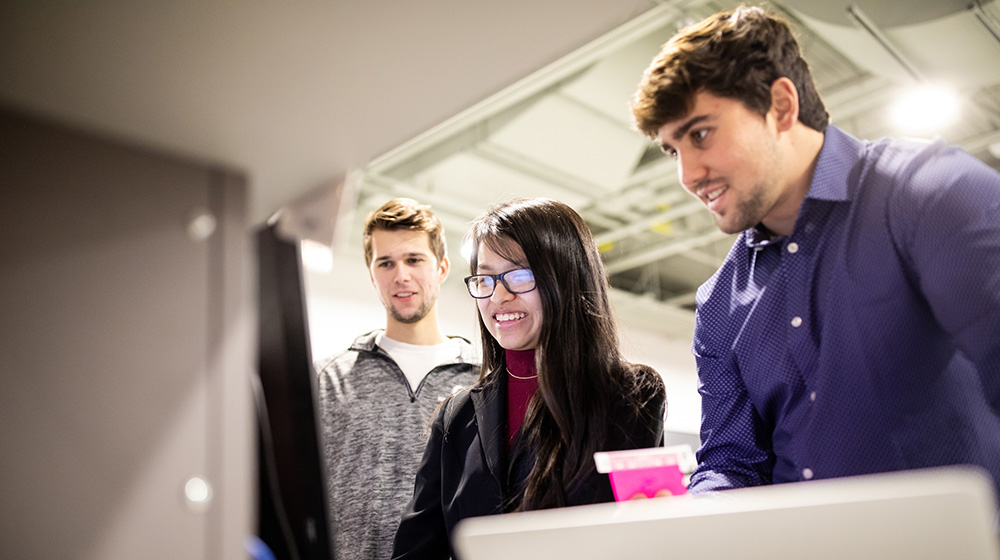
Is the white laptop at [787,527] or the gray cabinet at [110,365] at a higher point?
the gray cabinet at [110,365]

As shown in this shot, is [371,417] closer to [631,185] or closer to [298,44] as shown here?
[298,44]

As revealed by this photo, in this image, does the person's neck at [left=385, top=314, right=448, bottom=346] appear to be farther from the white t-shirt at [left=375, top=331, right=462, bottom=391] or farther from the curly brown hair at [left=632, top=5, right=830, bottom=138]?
the curly brown hair at [left=632, top=5, right=830, bottom=138]

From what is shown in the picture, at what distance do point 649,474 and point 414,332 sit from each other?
1.49m

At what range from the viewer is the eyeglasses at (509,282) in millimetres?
1645

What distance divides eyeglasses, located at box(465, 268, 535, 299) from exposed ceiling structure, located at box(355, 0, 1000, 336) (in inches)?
55.4

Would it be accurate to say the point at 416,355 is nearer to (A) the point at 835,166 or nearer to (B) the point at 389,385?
(B) the point at 389,385

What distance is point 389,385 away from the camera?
218 cm

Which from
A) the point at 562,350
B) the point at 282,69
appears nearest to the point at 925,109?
the point at 562,350

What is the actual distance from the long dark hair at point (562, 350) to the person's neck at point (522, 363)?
0.06 m

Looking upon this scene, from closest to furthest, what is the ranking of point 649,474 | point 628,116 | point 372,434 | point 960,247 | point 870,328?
point 649,474, point 960,247, point 870,328, point 372,434, point 628,116

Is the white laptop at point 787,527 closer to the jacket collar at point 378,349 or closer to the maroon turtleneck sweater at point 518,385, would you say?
the maroon turtleneck sweater at point 518,385

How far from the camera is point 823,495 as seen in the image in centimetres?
53

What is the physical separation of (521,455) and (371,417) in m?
0.68

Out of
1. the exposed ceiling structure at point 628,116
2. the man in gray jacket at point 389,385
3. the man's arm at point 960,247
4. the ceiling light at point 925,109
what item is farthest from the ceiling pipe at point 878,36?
the man's arm at point 960,247
